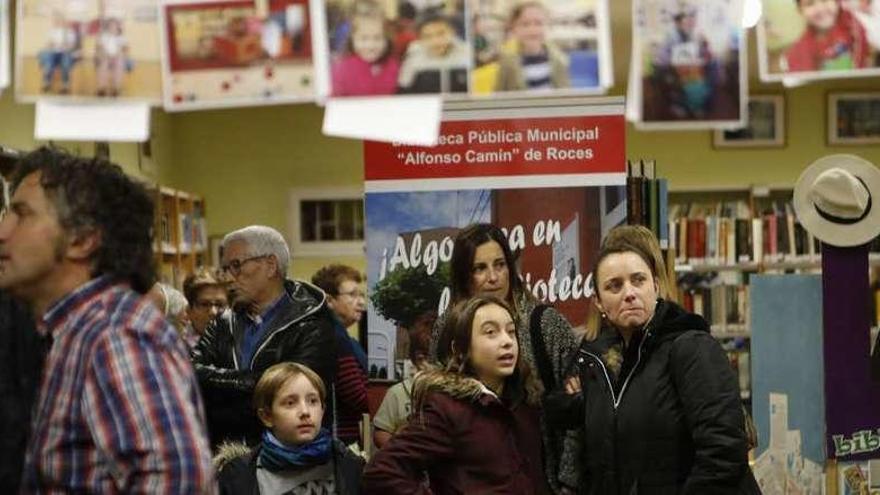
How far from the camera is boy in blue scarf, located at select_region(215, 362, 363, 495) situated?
3.19 metres

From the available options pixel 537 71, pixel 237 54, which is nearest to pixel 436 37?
pixel 537 71

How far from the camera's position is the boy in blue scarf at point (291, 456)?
3.19 metres

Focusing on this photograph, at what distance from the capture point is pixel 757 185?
9.11 meters

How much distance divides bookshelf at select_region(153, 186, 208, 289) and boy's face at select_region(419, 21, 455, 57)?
572 centimetres

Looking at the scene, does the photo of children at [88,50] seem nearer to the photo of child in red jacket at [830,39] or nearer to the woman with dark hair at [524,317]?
the photo of child in red jacket at [830,39]

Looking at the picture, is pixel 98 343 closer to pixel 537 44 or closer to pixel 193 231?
pixel 537 44

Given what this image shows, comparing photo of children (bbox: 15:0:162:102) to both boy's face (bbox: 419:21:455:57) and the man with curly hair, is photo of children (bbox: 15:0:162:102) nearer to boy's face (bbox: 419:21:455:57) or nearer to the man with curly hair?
the man with curly hair

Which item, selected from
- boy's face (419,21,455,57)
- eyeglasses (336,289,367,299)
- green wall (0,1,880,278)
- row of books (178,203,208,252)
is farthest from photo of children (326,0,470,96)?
green wall (0,1,880,278)

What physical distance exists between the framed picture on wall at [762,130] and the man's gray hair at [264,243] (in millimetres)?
5907

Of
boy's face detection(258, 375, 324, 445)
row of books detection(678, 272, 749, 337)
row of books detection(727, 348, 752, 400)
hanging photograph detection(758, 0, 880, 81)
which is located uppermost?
hanging photograph detection(758, 0, 880, 81)

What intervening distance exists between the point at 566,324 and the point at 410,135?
1.42m

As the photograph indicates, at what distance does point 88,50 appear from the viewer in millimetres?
2131

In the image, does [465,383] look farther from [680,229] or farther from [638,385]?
[680,229]

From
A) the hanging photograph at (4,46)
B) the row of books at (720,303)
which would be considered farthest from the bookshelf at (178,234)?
the hanging photograph at (4,46)
